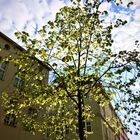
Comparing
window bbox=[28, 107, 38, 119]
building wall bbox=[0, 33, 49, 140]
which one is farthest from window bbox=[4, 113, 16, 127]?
window bbox=[28, 107, 38, 119]

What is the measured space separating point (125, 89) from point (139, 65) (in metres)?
1.51

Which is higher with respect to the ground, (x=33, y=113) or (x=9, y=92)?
(x=9, y=92)

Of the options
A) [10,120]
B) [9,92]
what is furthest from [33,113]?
[9,92]

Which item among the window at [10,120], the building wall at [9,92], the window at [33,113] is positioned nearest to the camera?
the window at [33,113]

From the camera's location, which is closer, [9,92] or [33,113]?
[33,113]

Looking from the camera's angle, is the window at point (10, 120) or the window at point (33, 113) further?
the window at point (10, 120)

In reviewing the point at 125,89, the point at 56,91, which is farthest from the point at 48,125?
the point at 125,89

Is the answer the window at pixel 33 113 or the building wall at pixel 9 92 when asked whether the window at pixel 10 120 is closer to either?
the building wall at pixel 9 92

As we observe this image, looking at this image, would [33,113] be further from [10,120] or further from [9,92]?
[9,92]

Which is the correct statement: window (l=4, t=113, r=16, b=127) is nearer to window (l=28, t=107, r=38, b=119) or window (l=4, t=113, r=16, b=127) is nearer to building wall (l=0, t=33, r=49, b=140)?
building wall (l=0, t=33, r=49, b=140)

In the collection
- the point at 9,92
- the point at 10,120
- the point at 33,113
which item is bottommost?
the point at 10,120

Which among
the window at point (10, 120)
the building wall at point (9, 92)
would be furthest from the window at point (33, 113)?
the building wall at point (9, 92)

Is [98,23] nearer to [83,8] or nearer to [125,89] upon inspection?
[83,8]

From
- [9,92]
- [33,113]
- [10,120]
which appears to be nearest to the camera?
[33,113]
